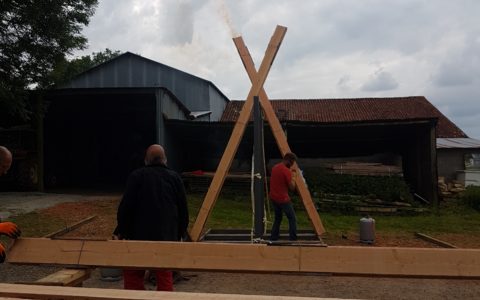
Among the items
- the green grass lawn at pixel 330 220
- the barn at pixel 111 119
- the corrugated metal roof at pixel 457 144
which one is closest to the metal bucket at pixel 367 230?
the green grass lawn at pixel 330 220

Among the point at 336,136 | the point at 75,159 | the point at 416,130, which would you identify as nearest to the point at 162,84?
the point at 75,159

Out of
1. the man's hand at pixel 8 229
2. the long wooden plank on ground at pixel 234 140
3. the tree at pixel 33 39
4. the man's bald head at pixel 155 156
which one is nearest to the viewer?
the man's hand at pixel 8 229

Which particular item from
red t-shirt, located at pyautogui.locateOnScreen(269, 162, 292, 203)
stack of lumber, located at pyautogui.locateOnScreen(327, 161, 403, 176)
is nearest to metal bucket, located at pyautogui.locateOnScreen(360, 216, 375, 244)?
red t-shirt, located at pyautogui.locateOnScreen(269, 162, 292, 203)

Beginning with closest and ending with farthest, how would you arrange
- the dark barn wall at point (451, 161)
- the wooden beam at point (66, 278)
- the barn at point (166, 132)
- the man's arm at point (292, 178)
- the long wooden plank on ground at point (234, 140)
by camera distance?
the wooden beam at point (66, 278), the long wooden plank on ground at point (234, 140), the man's arm at point (292, 178), the barn at point (166, 132), the dark barn wall at point (451, 161)

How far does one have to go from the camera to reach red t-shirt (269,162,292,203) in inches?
277

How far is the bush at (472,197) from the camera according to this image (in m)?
14.6

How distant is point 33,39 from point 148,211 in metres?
10.2

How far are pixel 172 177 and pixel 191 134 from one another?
39.1ft

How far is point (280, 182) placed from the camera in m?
7.11

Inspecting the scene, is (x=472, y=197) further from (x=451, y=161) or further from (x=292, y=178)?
(x=292, y=178)

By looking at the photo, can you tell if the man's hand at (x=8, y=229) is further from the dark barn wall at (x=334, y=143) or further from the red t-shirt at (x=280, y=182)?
the dark barn wall at (x=334, y=143)

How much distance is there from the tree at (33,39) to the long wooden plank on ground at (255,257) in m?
9.04

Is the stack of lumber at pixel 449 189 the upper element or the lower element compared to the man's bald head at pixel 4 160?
lower

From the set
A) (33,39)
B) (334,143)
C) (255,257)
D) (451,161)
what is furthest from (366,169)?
(255,257)
